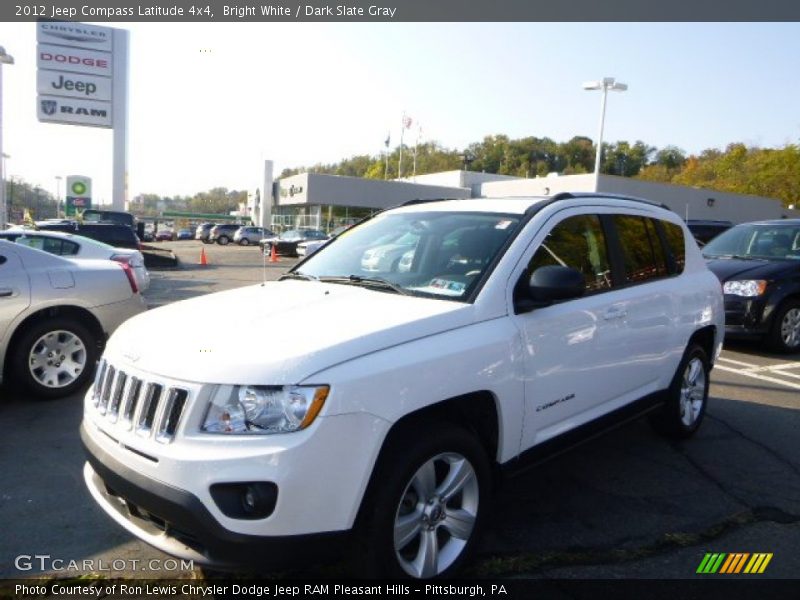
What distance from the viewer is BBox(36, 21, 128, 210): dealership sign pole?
33312 millimetres

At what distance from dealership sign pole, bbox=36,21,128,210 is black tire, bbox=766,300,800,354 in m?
34.7

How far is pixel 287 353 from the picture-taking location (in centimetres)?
246

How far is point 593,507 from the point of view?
3781 millimetres

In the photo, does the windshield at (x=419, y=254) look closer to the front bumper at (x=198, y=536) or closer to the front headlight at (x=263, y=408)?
the front headlight at (x=263, y=408)

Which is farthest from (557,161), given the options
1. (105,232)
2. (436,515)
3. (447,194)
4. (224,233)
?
(436,515)

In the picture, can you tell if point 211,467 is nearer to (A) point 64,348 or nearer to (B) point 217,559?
(B) point 217,559

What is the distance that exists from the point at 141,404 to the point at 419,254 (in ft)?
5.76

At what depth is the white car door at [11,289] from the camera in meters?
5.43

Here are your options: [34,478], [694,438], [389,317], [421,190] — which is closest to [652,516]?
[694,438]

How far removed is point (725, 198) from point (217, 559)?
186ft

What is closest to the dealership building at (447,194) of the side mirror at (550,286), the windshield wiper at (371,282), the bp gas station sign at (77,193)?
the bp gas station sign at (77,193)

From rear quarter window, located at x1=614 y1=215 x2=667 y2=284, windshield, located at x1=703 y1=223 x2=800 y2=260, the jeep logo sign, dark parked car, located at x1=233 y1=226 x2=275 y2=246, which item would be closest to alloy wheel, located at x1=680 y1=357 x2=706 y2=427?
rear quarter window, located at x1=614 y1=215 x2=667 y2=284

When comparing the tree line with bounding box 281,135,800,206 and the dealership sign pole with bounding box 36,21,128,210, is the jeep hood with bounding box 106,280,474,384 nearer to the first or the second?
the dealership sign pole with bounding box 36,21,128,210

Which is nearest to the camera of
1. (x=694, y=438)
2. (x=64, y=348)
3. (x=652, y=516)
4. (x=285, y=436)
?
(x=285, y=436)
